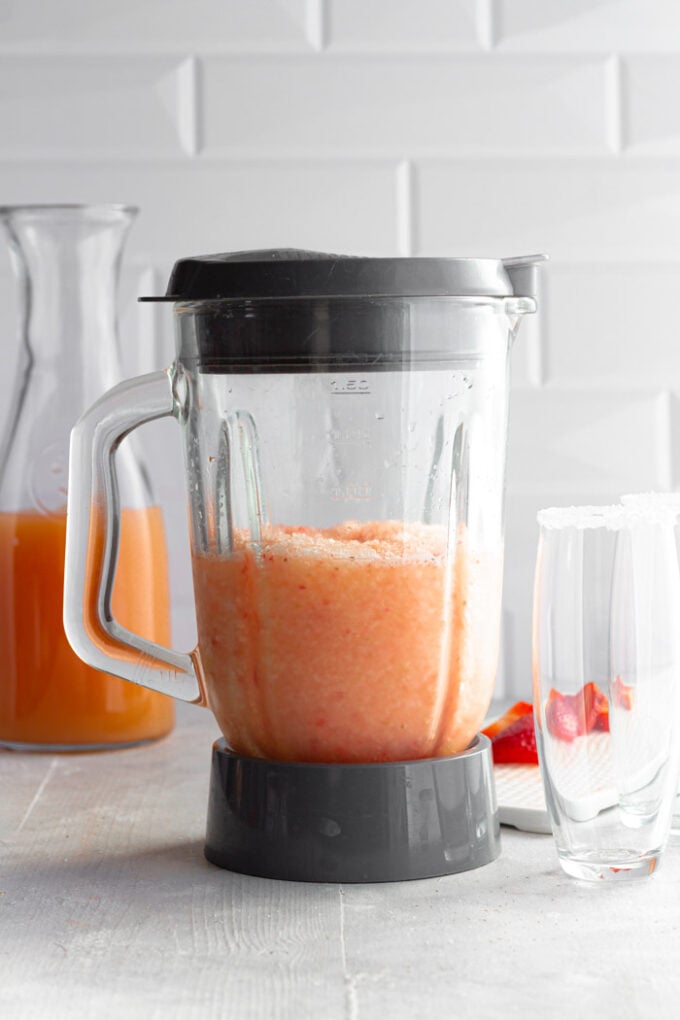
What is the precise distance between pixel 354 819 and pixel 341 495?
0.16m

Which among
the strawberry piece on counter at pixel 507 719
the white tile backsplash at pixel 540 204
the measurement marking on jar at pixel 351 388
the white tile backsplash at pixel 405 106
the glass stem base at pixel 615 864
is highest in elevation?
the white tile backsplash at pixel 405 106

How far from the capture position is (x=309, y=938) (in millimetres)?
664

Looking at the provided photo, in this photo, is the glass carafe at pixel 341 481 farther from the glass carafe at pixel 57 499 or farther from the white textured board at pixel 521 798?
the glass carafe at pixel 57 499

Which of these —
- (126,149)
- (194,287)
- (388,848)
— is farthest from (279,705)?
(126,149)

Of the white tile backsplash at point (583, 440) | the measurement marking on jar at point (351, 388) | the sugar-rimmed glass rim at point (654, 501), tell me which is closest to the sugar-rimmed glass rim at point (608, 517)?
the sugar-rimmed glass rim at point (654, 501)

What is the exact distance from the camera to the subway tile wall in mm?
1215

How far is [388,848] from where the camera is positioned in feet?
2.39

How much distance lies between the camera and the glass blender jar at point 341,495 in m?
0.71

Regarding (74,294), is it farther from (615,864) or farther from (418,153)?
(615,864)

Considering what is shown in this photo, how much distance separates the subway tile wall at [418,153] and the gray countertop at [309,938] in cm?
52

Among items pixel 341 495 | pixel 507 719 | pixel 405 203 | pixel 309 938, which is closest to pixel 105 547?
pixel 341 495

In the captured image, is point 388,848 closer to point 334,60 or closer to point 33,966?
point 33,966

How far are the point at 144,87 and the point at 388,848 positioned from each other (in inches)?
29.3

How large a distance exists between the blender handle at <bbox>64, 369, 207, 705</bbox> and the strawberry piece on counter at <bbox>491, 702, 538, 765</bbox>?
250 mm
